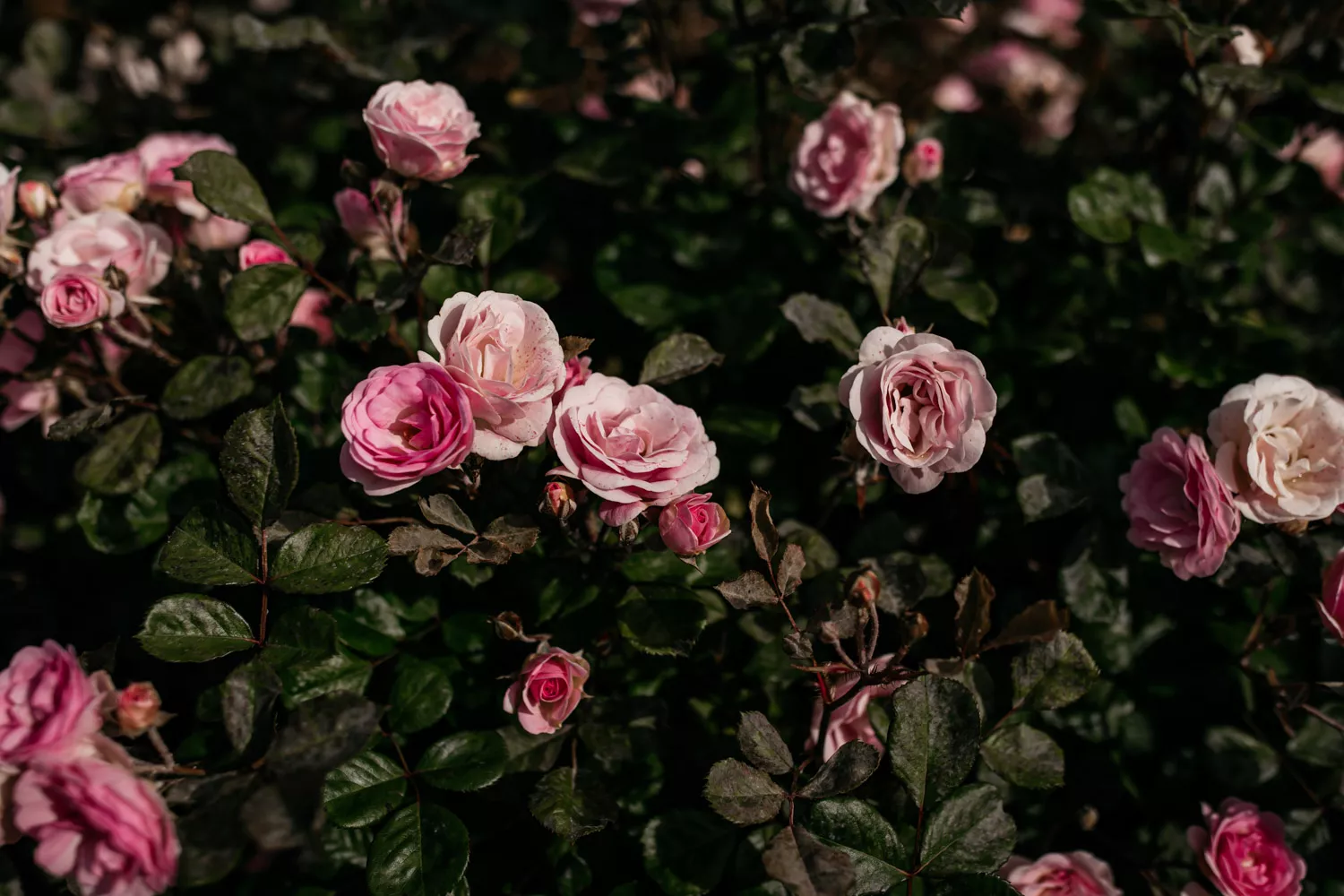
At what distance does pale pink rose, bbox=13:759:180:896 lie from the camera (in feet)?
3.05

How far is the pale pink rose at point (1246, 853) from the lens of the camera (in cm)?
129

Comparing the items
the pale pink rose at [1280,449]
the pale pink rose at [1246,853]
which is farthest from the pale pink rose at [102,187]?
the pale pink rose at [1246,853]

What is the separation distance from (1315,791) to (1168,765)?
0.22m

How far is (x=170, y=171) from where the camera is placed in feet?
4.93

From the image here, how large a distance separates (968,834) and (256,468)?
0.96 meters

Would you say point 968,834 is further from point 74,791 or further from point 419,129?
point 419,129

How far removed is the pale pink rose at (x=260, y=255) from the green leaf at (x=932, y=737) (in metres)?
1.09

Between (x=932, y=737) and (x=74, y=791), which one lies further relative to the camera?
(x=932, y=737)

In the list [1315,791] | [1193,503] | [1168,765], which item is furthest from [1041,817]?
[1193,503]

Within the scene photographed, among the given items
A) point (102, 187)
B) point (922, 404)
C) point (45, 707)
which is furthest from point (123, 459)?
point (922, 404)

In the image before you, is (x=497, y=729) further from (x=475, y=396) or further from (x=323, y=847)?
(x=475, y=396)

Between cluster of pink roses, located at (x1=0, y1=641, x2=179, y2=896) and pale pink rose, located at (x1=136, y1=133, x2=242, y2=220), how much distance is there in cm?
79

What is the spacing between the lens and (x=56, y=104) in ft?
6.85

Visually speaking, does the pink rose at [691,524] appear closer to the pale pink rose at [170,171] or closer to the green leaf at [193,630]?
the green leaf at [193,630]
